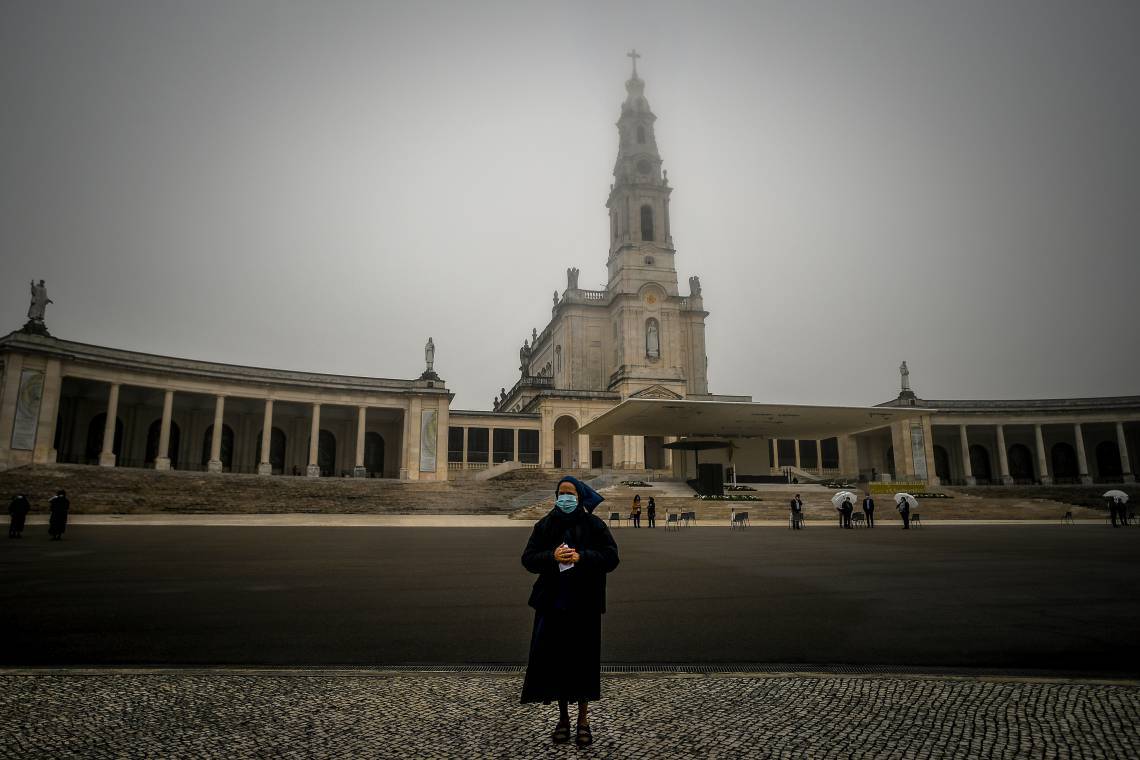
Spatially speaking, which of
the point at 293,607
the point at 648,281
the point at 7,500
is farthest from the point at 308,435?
the point at 293,607

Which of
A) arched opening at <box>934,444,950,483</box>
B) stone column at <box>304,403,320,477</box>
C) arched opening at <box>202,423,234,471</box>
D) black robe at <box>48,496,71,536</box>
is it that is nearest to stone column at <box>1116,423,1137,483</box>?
arched opening at <box>934,444,950,483</box>

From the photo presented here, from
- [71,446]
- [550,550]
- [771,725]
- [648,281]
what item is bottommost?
[771,725]

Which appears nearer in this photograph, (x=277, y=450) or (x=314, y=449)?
(x=314, y=449)

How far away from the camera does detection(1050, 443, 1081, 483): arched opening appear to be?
197 feet

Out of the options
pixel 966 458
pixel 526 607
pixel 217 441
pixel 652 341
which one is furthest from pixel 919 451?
pixel 526 607

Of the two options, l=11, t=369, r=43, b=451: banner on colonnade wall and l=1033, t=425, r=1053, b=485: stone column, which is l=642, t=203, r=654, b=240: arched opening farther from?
l=11, t=369, r=43, b=451: banner on colonnade wall

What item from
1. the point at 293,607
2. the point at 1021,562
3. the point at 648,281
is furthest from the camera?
the point at 648,281

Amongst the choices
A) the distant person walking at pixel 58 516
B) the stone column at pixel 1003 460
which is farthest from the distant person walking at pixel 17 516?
the stone column at pixel 1003 460

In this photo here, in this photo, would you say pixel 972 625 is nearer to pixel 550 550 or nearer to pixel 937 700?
pixel 937 700

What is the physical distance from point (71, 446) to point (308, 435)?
15.0m

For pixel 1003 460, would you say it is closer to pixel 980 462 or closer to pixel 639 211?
pixel 980 462

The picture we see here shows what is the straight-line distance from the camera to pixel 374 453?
184 feet

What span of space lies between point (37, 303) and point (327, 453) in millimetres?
22432

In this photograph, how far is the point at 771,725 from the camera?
4.58 metres
